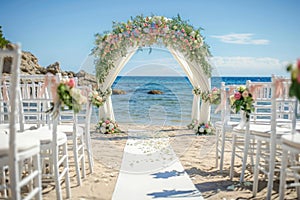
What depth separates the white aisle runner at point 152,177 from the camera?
3.04 metres

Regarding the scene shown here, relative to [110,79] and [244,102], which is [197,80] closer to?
[110,79]

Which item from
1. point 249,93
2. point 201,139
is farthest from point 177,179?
point 201,139

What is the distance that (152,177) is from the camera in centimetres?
360

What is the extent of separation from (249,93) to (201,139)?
2975mm

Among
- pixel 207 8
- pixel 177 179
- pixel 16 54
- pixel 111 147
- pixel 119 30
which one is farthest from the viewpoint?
pixel 207 8

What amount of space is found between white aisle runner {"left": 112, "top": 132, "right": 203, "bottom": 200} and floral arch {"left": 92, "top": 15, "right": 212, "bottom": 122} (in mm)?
1815

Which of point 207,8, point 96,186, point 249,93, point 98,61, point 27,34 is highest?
point 207,8

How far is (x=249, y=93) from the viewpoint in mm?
3195

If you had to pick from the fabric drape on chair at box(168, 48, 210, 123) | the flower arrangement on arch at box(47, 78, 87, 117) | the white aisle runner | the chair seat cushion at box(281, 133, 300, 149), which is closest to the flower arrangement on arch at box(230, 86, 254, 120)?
the chair seat cushion at box(281, 133, 300, 149)

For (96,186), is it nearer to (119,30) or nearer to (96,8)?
(119,30)

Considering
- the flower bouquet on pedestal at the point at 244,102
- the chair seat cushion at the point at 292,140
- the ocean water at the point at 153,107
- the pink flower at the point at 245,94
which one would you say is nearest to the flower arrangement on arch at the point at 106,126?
the ocean water at the point at 153,107

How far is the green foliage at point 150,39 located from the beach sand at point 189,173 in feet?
4.92

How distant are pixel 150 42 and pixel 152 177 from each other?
119 inches

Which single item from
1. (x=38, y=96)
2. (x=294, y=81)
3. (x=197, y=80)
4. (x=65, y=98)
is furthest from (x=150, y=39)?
(x=294, y=81)
